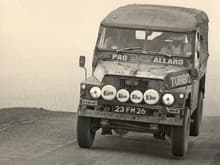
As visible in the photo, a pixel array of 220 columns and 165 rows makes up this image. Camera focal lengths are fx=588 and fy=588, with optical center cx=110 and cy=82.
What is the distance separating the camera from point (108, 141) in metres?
11.7

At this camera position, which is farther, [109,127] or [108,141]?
[108,141]

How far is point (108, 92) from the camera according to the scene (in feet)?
32.7

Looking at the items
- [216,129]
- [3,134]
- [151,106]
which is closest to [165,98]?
[151,106]

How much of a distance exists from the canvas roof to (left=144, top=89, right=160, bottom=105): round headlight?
1.58 m

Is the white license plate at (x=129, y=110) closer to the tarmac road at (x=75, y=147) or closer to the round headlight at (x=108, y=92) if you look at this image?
the round headlight at (x=108, y=92)

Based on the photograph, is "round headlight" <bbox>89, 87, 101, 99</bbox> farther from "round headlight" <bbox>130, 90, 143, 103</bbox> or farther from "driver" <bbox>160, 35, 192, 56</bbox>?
"driver" <bbox>160, 35, 192, 56</bbox>

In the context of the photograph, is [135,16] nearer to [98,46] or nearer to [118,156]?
[98,46]

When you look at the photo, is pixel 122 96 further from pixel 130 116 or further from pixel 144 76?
pixel 144 76

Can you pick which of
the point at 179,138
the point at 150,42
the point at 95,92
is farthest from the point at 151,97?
the point at 150,42

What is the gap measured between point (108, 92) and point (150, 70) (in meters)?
0.94

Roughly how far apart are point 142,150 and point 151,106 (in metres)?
1.40

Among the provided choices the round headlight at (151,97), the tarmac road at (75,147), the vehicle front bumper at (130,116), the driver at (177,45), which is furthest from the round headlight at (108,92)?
the driver at (177,45)

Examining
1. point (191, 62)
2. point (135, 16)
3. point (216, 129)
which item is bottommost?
point (216, 129)

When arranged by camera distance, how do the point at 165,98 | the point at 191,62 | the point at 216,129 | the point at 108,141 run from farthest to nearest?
the point at 216,129, the point at 108,141, the point at 191,62, the point at 165,98
